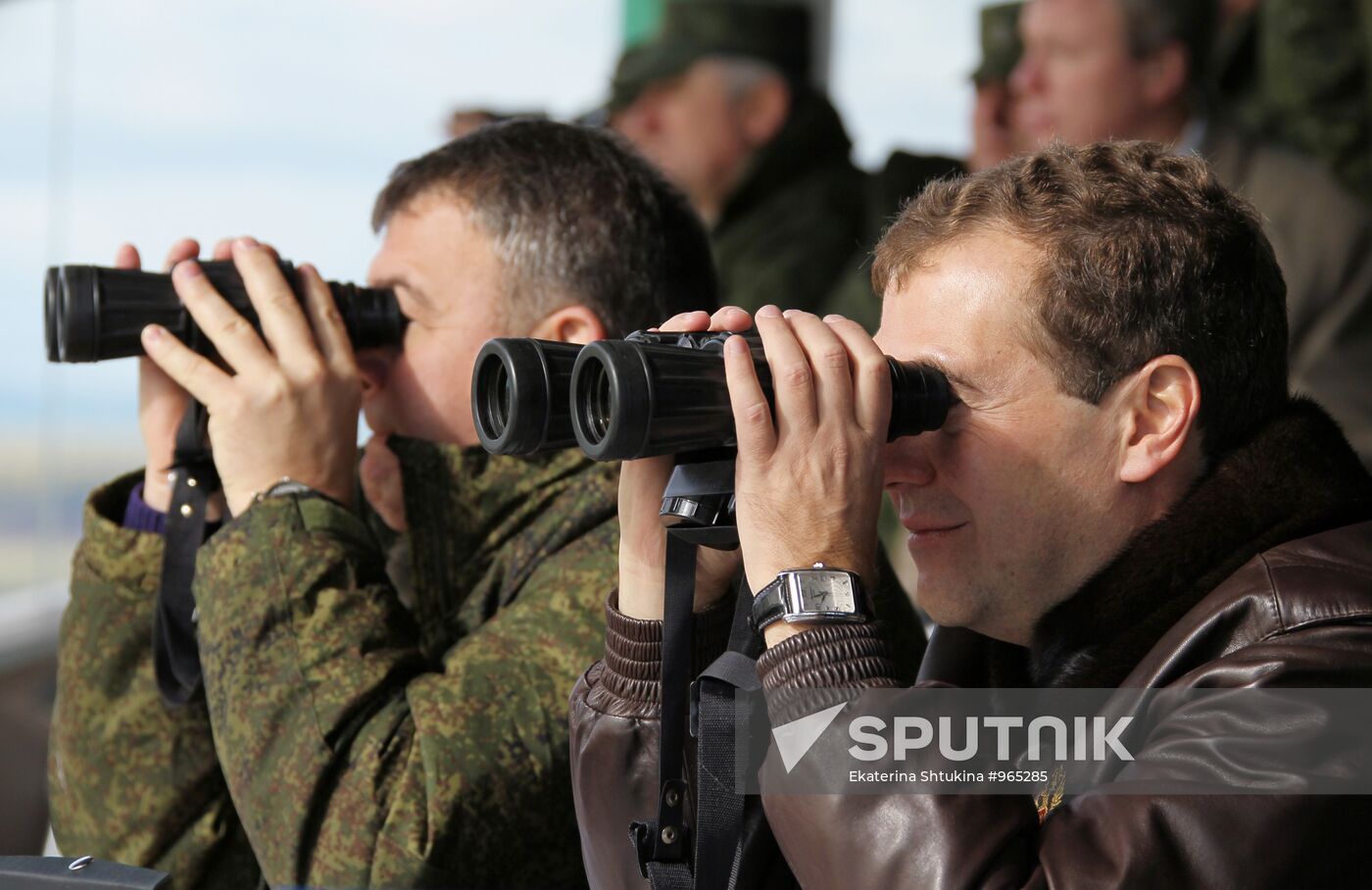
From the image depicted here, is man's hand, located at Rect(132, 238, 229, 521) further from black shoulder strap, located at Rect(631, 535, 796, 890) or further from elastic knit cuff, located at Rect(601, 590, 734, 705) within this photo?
black shoulder strap, located at Rect(631, 535, 796, 890)

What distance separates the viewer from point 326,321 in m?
1.85

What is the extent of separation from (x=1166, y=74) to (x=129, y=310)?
8.01ft

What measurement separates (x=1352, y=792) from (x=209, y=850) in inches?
54.4

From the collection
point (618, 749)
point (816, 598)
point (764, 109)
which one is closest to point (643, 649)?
point (618, 749)

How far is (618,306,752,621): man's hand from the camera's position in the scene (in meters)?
1.47

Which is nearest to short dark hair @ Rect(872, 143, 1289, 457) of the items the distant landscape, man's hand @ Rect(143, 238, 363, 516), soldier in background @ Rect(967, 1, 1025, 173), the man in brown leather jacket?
the man in brown leather jacket

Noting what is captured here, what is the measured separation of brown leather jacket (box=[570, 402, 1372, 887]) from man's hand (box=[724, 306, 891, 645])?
8 centimetres

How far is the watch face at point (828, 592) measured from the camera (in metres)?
1.21

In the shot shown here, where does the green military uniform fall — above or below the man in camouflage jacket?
above

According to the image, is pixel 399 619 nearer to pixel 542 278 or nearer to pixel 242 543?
pixel 242 543

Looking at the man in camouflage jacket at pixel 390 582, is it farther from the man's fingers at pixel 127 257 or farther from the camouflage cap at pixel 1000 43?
the camouflage cap at pixel 1000 43

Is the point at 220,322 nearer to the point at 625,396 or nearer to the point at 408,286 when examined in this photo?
the point at 408,286

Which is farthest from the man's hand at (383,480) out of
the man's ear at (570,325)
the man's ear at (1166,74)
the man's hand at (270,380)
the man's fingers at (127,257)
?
the man's ear at (1166,74)

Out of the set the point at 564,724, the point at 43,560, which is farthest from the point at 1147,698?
the point at 43,560
